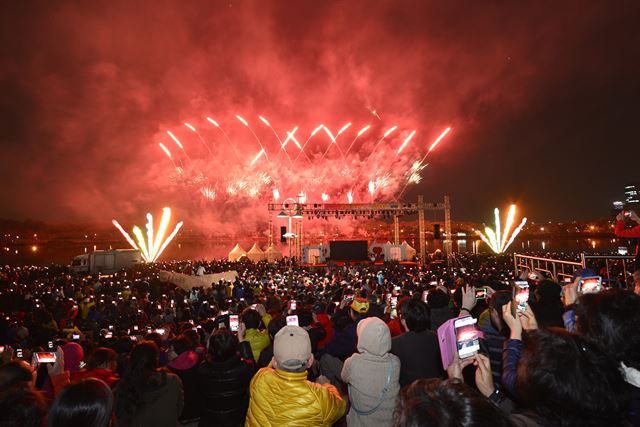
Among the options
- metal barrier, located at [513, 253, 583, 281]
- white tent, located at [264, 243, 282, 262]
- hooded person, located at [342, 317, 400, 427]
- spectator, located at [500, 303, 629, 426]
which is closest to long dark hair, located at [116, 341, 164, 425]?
hooded person, located at [342, 317, 400, 427]

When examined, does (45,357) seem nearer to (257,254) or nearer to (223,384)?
(223,384)

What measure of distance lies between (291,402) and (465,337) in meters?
1.39

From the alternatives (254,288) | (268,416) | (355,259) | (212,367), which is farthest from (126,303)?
(355,259)

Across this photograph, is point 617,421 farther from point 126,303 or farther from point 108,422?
point 126,303

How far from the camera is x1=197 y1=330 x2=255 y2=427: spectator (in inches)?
129

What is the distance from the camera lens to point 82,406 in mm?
1910

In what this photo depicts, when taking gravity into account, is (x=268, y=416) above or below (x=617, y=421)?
below

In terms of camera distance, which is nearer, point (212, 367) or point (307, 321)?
point (212, 367)

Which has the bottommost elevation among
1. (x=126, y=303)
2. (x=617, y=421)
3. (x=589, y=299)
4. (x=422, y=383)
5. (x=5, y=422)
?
(x=126, y=303)

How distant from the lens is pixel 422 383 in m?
1.37

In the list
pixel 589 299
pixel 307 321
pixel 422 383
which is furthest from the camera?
pixel 307 321

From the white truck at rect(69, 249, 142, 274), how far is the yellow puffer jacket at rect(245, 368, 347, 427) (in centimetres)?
3106

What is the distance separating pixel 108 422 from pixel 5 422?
50 cm

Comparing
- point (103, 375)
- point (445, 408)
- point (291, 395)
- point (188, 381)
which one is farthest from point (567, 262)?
point (103, 375)
